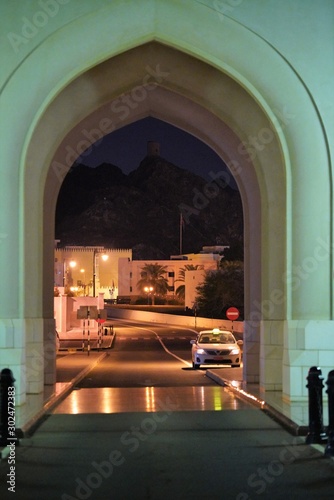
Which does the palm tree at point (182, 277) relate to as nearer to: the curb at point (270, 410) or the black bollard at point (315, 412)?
the curb at point (270, 410)

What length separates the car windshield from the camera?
30.0 m

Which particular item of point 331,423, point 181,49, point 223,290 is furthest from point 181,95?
point 223,290

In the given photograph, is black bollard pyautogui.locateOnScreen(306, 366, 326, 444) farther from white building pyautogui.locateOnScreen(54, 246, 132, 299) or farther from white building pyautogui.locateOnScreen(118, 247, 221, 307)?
white building pyautogui.locateOnScreen(54, 246, 132, 299)

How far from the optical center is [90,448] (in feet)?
37.0

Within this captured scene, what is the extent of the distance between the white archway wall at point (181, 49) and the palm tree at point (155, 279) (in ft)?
314

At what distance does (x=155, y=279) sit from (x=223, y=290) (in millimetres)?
41659

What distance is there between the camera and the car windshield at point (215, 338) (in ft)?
98.5

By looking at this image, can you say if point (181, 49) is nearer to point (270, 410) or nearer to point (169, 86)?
point (169, 86)

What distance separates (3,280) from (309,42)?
275 inches

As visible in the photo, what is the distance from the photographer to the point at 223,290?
2808 inches

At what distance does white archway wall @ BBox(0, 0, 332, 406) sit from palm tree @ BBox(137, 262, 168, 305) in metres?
95.8

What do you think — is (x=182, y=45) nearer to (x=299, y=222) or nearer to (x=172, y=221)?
(x=299, y=222)

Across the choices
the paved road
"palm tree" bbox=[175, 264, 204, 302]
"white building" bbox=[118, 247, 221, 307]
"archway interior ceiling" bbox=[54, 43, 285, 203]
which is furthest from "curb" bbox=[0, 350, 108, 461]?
"palm tree" bbox=[175, 264, 204, 302]

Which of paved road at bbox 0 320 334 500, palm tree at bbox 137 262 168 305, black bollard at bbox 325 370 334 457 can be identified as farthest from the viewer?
palm tree at bbox 137 262 168 305
